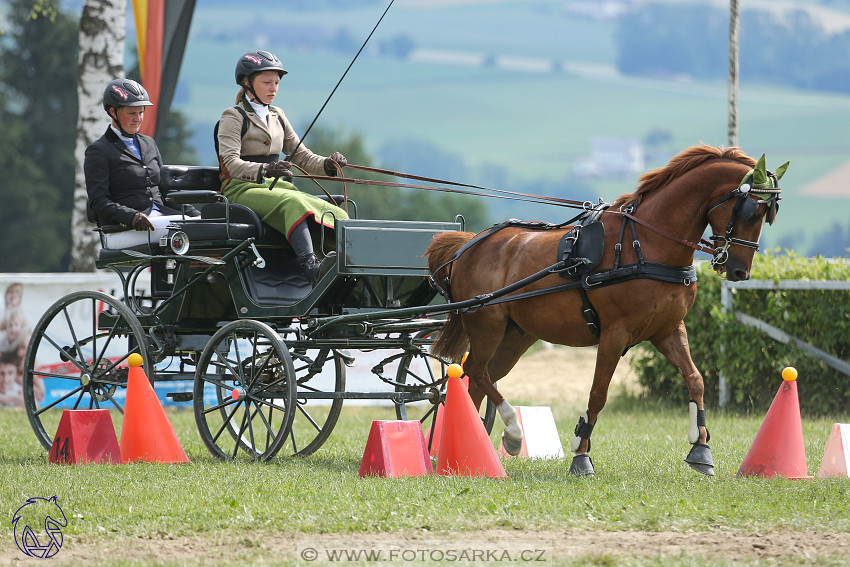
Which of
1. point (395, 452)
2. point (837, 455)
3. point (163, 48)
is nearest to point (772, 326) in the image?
point (837, 455)

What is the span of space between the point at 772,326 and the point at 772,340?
157mm

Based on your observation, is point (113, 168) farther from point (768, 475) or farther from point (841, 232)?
point (841, 232)

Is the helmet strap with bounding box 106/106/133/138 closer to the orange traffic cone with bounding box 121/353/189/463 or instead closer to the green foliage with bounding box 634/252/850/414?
the orange traffic cone with bounding box 121/353/189/463

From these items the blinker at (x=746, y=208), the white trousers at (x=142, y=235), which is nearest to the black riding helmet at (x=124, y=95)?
the white trousers at (x=142, y=235)

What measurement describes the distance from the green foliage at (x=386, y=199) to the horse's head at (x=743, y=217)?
51.9 m

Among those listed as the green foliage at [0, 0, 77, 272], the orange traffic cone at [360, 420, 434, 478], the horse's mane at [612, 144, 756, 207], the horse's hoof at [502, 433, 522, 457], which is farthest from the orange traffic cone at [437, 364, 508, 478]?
the green foliage at [0, 0, 77, 272]

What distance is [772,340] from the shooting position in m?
11.2

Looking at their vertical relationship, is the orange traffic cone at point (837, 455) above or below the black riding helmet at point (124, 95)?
below

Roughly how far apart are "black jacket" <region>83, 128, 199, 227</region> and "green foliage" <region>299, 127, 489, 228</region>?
49.6 m

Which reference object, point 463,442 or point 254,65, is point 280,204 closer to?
point 254,65

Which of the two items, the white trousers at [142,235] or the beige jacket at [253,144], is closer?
the beige jacket at [253,144]

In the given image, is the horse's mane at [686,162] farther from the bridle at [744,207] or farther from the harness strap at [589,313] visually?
the harness strap at [589,313]

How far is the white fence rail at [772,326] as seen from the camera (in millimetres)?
10656

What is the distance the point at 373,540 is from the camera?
5.12 meters
